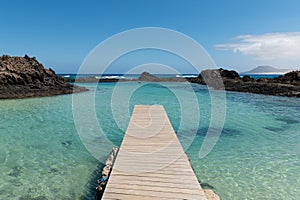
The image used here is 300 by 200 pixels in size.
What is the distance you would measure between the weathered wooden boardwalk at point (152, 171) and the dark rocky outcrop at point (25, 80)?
20.2 m

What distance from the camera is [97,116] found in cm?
1455

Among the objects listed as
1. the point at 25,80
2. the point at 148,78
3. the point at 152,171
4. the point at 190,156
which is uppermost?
the point at 148,78

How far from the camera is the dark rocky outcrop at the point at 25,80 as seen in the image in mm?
22734

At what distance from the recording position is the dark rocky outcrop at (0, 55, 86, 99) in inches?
895

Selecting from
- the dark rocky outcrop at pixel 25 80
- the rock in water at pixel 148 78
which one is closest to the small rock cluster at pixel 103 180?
the dark rocky outcrop at pixel 25 80

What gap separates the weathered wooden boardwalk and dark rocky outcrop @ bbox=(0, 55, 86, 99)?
2021cm

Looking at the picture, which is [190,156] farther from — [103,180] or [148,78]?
[148,78]

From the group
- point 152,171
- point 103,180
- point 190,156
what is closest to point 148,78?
point 190,156

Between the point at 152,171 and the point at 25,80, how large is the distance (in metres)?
25.6

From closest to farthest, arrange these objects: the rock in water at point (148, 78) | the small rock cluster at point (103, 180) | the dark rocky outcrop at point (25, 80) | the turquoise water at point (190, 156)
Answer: the small rock cluster at point (103, 180) → the turquoise water at point (190, 156) → the dark rocky outcrop at point (25, 80) → the rock in water at point (148, 78)

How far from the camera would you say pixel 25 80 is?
25.0m

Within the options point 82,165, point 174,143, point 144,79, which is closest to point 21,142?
point 82,165

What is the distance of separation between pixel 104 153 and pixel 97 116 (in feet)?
23.0

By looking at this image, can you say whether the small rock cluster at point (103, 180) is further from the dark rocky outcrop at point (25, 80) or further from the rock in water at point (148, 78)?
the rock in water at point (148, 78)
